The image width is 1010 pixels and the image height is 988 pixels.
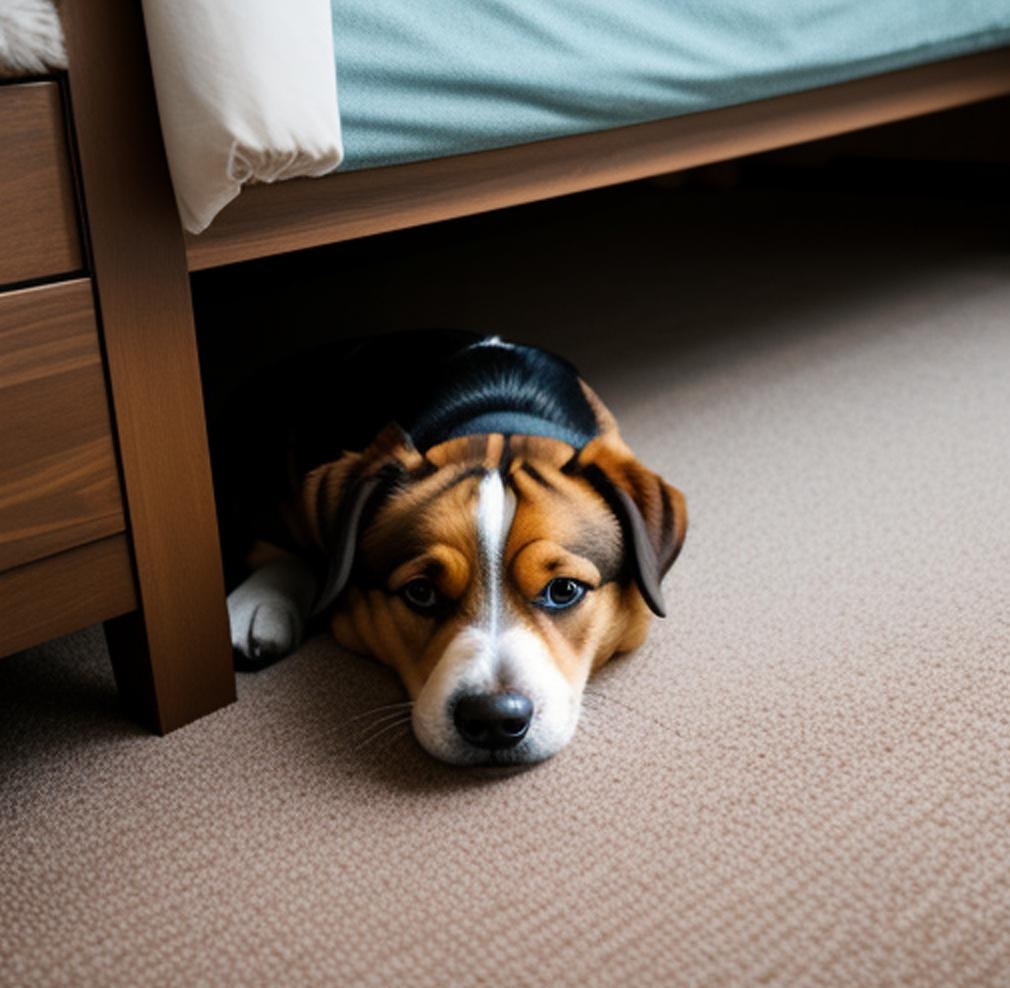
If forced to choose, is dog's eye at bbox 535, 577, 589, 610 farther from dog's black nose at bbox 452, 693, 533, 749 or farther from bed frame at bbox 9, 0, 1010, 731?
bed frame at bbox 9, 0, 1010, 731

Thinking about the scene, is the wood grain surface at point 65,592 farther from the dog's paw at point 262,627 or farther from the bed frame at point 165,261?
the dog's paw at point 262,627

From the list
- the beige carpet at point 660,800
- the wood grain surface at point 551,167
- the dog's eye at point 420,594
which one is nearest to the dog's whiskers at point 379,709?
the beige carpet at point 660,800

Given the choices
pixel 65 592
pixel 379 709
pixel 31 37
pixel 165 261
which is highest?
pixel 31 37

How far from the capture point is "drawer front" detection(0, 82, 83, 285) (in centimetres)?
109

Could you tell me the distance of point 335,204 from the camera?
1380 millimetres

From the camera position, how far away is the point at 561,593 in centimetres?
141

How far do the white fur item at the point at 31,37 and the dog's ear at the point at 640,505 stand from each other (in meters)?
0.76

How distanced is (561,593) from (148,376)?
544mm

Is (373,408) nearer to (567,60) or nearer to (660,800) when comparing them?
(567,60)

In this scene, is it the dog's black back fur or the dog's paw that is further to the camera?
the dog's black back fur

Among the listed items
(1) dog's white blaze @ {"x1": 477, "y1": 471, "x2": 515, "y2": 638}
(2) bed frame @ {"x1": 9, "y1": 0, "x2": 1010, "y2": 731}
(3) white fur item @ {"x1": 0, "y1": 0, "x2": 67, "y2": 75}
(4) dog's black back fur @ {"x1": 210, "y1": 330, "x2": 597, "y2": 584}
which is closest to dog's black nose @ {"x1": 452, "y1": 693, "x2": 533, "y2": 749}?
(1) dog's white blaze @ {"x1": 477, "y1": 471, "x2": 515, "y2": 638}

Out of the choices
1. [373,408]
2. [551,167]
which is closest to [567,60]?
[551,167]

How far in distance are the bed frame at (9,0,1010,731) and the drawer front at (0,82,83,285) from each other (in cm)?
2

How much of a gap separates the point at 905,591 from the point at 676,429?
27.4 inches
